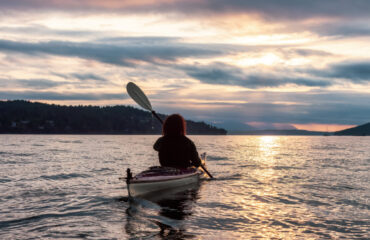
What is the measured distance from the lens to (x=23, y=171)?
64.2 ft

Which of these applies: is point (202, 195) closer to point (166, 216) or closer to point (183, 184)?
point (183, 184)

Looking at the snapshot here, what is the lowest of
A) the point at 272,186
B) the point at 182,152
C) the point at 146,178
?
the point at 272,186

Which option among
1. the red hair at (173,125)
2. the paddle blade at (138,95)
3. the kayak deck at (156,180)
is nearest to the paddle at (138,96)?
the paddle blade at (138,95)

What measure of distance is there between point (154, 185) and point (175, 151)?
1496mm

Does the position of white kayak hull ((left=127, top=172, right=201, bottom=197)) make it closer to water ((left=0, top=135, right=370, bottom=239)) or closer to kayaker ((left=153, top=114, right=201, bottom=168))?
water ((left=0, top=135, right=370, bottom=239))

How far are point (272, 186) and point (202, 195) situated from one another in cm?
449

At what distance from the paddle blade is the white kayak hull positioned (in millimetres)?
5199

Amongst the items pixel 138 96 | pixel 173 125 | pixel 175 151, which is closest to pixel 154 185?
pixel 175 151

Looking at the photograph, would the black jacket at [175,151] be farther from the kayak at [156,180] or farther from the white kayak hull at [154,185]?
the white kayak hull at [154,185]

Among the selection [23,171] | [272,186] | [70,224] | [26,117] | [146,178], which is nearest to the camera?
[70,224]

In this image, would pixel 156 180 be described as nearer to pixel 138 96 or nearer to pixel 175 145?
pixel 175 145

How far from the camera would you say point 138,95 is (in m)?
17.6

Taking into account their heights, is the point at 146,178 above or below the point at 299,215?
above

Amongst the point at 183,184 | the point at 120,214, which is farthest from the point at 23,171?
the point at 120,214
